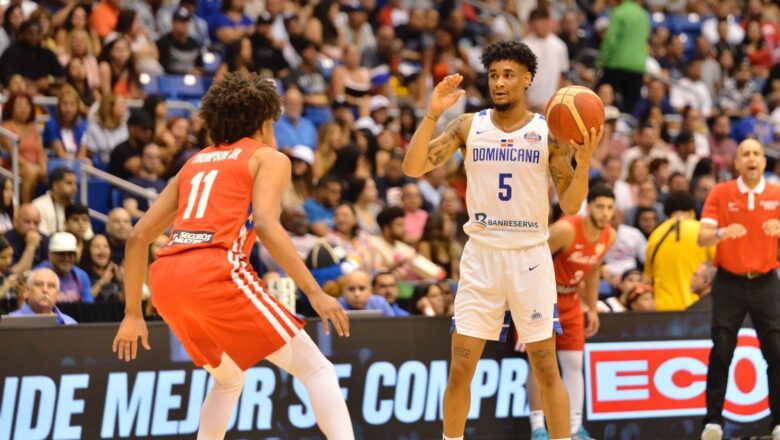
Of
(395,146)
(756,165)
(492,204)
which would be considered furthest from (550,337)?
(395,146)

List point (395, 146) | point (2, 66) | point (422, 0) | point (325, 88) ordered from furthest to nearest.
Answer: point (422, 0), point (325, 88), point (395, 146), point (2, 66)

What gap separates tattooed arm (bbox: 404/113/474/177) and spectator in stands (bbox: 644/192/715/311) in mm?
4482

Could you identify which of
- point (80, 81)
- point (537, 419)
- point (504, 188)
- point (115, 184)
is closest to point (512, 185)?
point (504, 188)

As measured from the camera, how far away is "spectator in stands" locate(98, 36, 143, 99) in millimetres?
13836

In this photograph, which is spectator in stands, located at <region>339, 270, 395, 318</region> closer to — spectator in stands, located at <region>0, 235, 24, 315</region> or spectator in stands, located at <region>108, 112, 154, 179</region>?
spectator in stands, located at <region>0, 235, 24, 315</region>

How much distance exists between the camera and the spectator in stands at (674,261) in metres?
11.5

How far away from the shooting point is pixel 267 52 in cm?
1591

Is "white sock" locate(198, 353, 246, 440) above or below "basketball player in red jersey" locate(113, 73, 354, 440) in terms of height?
below

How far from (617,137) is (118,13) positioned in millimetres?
6374

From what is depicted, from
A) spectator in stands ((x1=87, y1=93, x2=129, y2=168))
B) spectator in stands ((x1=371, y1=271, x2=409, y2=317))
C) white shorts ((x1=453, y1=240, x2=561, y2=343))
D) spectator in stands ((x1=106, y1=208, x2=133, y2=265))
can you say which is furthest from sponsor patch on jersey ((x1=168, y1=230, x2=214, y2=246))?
spectator in stands ((x1=87, y1=93, x2=129, y2=168))

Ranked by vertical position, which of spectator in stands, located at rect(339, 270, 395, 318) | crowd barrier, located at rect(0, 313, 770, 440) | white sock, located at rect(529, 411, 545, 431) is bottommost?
white sock, located at rect(529, 411, 545, 431)

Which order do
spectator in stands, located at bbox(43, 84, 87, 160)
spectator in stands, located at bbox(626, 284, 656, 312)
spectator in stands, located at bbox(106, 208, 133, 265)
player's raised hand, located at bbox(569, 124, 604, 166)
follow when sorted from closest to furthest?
player's raised hand, located at bbox(569, 124, 604, 166), spectator in stands, located at bbox(106, 208, 133, 265), spectator in stands, located at bbox(626, 284, 656, 312), spectator in stands, located at bbox(43, 84, 87, 160)

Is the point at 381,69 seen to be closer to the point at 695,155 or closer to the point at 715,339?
the point at 695,155

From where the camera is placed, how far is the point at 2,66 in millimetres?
13625
